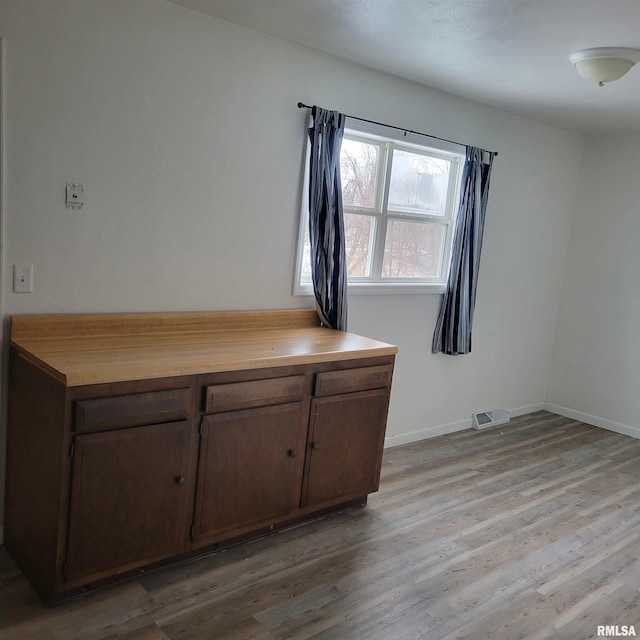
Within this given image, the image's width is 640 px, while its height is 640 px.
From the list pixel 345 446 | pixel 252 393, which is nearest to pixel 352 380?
pixel 345 446

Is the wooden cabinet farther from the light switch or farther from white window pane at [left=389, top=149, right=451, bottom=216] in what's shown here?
white window pane at [left=389, top=149, right=451, bottom=216]

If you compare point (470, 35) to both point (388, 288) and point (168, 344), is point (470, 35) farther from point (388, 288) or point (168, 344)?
point (168, 344)

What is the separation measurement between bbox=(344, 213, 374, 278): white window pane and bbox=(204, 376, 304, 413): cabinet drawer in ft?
4.06

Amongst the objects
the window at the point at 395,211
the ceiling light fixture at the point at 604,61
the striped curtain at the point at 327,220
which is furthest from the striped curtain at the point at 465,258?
the ceiling light fixture at the point at 604,61

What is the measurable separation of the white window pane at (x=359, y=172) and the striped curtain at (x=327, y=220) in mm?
282

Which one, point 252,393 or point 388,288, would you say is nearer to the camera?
point 252,393

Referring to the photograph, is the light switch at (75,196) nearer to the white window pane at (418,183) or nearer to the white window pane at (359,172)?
the white window pane at (359,172)

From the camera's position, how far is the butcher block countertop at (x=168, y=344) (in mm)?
2250

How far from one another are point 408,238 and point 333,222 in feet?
2.86

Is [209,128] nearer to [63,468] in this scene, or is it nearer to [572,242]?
[63,468]

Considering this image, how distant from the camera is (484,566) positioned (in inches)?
110

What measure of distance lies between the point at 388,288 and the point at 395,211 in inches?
19.7

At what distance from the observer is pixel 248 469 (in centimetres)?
267

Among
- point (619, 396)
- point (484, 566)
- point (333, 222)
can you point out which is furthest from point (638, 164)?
point (484, 566)
